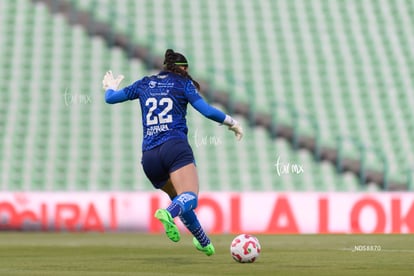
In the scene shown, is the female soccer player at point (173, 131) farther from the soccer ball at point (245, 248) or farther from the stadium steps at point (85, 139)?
the stadium steps at point (85, 139)

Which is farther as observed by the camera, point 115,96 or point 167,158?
point 115,96

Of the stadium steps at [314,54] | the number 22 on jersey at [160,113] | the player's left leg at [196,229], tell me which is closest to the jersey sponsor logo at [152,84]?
the number 22 on jersey at [160,113]

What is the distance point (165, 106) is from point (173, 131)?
0.24 metres

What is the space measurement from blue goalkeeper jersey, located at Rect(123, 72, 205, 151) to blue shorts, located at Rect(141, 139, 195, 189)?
0.20 ft

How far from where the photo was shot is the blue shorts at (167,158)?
31.8 feet

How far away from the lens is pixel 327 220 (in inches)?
672

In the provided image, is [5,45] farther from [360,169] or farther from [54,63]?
[360,169]

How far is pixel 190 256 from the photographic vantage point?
1095 centimetres

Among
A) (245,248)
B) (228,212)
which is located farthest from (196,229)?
(228,212)

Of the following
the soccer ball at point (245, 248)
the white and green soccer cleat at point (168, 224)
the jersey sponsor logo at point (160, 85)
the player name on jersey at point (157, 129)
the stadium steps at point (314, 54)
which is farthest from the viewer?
the stadium steps at point (314, 54)

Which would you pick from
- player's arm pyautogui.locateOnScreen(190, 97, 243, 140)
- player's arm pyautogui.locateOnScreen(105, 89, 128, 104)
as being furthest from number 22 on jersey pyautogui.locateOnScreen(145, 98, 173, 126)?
player's arm pyautogui.locateOnScreen(105, 89, 128, 104)

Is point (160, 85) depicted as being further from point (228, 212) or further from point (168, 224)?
point (228, 212)

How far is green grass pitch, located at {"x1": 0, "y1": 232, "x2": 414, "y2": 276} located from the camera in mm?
8859

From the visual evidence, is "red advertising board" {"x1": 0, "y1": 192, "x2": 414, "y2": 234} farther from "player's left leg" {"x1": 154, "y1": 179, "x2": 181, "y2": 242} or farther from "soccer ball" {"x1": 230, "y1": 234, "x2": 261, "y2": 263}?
"player's left leg" {"x1": 154, "y1": 179, "x2": 181, "y2": 242}
